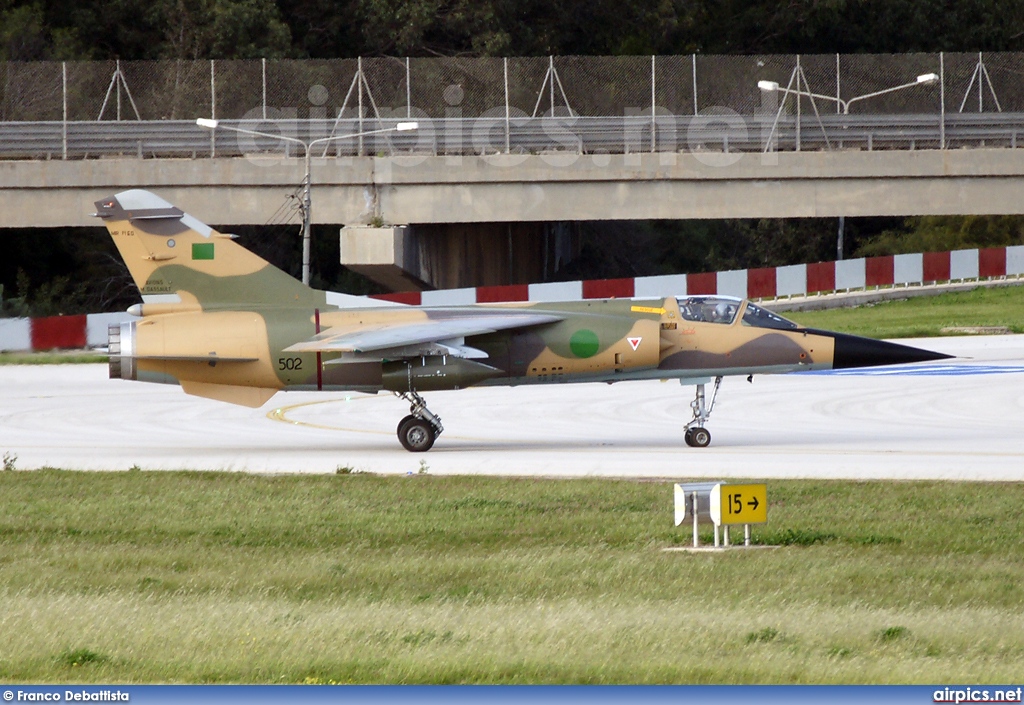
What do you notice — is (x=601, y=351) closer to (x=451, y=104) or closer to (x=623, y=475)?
(x=623, y=475)

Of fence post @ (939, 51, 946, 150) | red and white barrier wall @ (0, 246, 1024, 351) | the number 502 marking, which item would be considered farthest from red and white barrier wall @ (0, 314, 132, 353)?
fence post @ (939, 51, 946, 150)

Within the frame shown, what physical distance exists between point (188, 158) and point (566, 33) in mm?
25482

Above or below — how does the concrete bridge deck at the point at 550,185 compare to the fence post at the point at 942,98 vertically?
below

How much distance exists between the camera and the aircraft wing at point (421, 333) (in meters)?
20.7

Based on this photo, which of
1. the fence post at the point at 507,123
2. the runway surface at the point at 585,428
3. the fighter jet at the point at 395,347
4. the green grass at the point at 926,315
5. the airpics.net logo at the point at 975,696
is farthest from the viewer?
the fence post at the point at 507,123

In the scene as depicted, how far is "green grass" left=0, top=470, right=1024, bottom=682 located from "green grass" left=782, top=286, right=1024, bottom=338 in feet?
85.2

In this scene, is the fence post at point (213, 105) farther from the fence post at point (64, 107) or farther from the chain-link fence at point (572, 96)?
the fence post at point (64, 107)

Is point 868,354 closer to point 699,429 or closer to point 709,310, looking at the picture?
point 709,310

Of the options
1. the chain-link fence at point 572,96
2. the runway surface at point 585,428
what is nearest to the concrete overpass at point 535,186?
the chain-link fence at point 572,96

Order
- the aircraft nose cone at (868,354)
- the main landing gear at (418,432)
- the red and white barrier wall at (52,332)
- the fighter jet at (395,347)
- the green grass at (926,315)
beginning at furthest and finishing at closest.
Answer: the green grass at (926,315) < the red and white barrier wall at (52,332) < the main landing gear at (418,432) < the aircraft nose cone at (868,354) < the fighter jet at (395,347)

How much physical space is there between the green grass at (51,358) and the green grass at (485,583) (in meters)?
21.3

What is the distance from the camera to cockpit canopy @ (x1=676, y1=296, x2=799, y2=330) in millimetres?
21844

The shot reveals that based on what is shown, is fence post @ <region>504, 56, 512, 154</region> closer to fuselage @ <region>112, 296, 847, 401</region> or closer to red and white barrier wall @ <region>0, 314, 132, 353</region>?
red and white barrier wall @ <region>0, 314, 132, 353</region>

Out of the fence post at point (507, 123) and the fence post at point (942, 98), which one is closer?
the fence post at point (507, 123)
